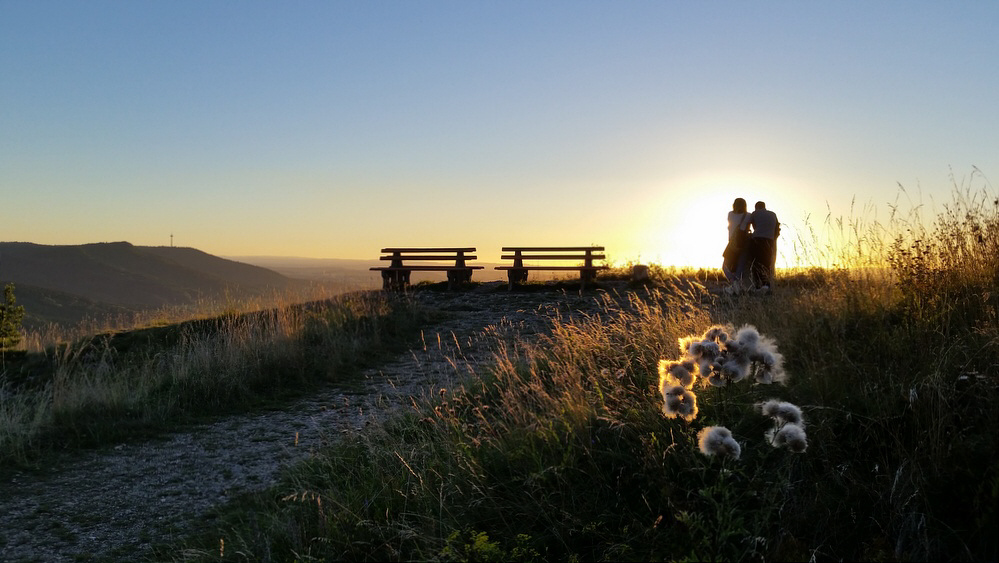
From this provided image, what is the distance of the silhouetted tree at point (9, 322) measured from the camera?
39.7 feet

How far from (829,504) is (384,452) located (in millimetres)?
2719

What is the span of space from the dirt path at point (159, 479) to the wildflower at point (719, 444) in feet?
11.1

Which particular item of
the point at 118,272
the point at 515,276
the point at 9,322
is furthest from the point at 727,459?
the point at 118,272

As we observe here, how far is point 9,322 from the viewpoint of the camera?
12258mm

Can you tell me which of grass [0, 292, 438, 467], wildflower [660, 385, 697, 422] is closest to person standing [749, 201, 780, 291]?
grass [0, 292, 438, 467]

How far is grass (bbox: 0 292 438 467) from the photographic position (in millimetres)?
6730

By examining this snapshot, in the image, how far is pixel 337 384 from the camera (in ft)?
28.2

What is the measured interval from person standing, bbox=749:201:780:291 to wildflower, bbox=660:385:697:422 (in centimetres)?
925

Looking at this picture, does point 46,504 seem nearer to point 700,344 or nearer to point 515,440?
point 515,440

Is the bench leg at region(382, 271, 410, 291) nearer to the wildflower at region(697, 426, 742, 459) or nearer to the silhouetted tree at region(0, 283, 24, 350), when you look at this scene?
the silhouetted tree at region(0, 283, 24, 350)

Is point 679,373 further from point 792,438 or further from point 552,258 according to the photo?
point 552,258

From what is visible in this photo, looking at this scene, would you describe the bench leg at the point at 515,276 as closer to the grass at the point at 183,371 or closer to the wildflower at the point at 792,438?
the grass at the point at 183,371

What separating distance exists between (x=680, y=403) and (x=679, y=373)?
7.5 inches

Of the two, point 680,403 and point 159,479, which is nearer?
point 680,403
